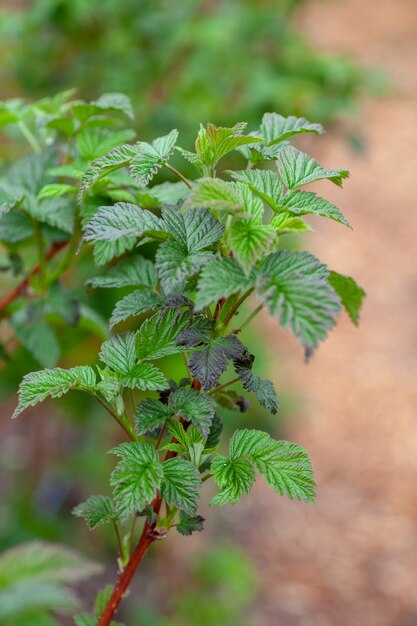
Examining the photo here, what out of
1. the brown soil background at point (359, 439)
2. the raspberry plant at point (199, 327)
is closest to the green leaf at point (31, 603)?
the raspberry plant at point (199, 327)

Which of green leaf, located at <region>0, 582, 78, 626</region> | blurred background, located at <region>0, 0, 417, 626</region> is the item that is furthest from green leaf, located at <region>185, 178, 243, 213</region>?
blurred background, located at <region>0, 0, 417, 626</region>

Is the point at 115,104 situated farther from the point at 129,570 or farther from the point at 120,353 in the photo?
the point at 129,570

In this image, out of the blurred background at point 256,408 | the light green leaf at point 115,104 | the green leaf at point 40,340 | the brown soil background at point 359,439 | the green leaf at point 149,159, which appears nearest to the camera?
the green leaf at point 149,159

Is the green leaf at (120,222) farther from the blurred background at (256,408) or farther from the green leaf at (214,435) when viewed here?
the blurred background at (256,408)

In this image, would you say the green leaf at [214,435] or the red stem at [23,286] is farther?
the red stem at [23,286]

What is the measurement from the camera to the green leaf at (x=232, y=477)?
549 mm

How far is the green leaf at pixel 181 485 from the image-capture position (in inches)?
21.5

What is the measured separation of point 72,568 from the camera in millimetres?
985

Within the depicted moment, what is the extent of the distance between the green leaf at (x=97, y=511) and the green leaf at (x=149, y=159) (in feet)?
0.88

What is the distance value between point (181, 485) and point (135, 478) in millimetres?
37

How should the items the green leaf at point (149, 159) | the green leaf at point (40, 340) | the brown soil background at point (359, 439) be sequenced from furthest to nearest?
1. the brown soil background at point (359, 439)
2. the green leaf at point (40, 340)
3. the green leaf at point (149, 159)

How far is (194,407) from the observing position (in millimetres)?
562

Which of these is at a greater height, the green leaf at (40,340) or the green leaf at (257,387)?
the green leaf at (40,340)

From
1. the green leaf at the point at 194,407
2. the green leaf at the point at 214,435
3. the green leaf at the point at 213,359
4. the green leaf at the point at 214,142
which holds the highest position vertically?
the green leaf at the point at 214,142
